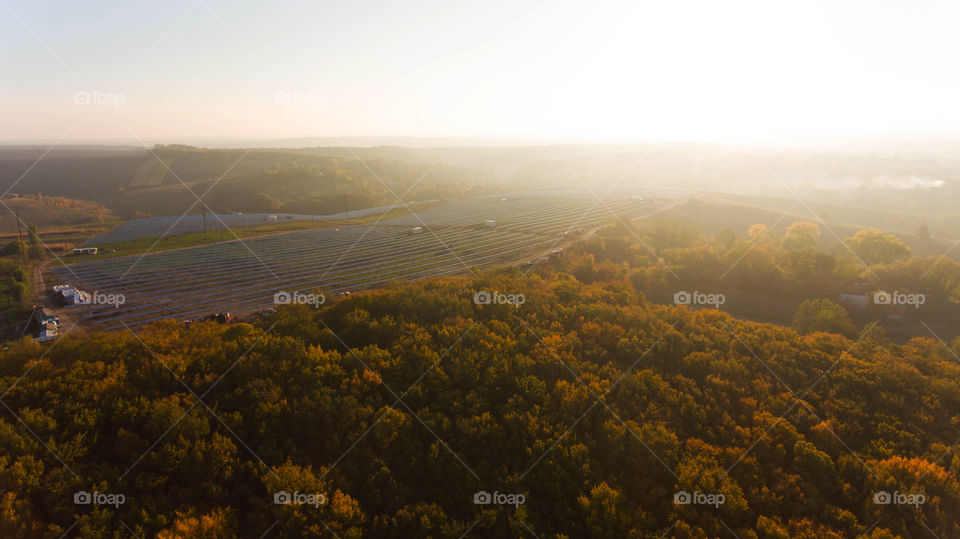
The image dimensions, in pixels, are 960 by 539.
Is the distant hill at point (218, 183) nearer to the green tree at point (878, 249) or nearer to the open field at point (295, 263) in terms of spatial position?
the open field at point (295, 263)

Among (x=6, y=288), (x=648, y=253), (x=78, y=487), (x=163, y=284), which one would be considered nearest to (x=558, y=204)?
(x=648, y=253)

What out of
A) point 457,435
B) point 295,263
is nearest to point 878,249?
point 457,435

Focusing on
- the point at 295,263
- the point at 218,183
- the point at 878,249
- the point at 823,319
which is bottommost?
the point at 823,319

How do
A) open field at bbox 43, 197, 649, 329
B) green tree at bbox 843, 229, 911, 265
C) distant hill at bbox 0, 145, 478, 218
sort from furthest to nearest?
distant hill at bbox 0, 145, 478, 218 → green tree at bbox 843, 229, 911, 265 → open field at bbox 43, 197, 649, 329

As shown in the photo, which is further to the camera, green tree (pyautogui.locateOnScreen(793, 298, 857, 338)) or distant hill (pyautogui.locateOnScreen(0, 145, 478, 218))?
distant hill (pyautogui.locateOnScreen(0, 145, 478, 218))

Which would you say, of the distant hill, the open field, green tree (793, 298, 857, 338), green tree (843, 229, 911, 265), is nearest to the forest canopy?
green tree (793, 298, 857, 338)

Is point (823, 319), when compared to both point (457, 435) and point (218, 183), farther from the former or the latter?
point (218, 183)

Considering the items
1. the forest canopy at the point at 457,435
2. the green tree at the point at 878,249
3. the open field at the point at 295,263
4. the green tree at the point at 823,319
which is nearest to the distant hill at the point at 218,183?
the open field at the point at 295,263

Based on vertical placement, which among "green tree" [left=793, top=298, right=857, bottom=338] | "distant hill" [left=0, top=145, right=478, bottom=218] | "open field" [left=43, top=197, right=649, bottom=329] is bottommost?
"green tree" [left=793, top=298, right=857, bottom=338]

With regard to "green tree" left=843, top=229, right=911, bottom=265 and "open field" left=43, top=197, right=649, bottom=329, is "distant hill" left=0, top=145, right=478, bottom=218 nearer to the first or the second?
"open field" left=43, top=197, right=649, bottom=329

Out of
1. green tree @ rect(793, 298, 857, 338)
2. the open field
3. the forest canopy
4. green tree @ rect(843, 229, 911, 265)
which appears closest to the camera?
the forest canopy
